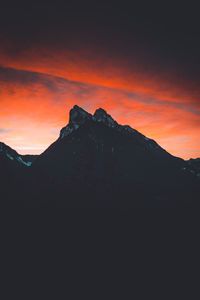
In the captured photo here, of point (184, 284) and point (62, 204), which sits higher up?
point (62, 204)

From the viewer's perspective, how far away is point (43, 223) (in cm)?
15188

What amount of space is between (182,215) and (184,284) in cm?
9176

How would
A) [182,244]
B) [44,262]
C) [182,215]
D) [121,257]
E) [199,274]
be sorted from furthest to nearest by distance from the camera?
[182,215] < [182,244] < [121,257] < [44,262] < [199,274]

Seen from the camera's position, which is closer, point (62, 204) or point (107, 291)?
point (107, 291)

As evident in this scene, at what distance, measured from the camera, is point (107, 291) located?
86.8 m

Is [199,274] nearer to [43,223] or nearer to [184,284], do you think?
[184,284]

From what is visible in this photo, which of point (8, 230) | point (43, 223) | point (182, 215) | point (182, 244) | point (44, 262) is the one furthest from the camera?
point (182, 215)

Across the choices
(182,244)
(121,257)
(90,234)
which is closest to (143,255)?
(121,257)

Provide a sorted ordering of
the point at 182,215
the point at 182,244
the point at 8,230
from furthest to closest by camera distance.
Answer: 1. the point at 182,215
2. the point at 8,230
3. the point at 182,244

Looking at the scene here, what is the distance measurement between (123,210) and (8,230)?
270 ft

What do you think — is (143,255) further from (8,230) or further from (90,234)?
(8,230)

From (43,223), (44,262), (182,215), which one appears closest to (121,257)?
(44,262)

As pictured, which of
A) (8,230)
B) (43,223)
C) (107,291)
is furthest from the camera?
(43,223)

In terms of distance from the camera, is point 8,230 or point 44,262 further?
point 8,230
